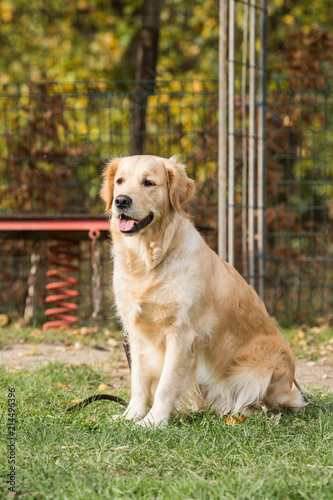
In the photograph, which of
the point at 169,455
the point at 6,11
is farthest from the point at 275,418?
the point at 6,11

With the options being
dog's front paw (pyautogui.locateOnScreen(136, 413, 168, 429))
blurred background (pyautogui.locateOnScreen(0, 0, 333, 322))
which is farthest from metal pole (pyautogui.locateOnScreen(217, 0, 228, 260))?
dog's front paw (pyautogui.locateOnScreen(136, 413, 168, 429))

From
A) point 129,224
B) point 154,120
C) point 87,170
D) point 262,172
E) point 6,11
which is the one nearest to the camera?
point 129,224

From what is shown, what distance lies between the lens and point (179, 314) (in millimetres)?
3301

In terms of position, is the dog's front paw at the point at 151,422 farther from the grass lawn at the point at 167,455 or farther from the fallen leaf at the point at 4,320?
the fallen leaf at the point at 4,320

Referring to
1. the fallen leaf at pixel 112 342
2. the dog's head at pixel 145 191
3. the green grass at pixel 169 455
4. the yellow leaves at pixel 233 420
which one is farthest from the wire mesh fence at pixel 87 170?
the green grass at pixel 169 455

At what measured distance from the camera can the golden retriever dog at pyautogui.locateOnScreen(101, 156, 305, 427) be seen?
332 centimetres

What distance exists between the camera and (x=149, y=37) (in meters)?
9.04

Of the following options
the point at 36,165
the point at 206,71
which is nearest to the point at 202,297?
the point at 36,165

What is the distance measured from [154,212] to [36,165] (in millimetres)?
5286

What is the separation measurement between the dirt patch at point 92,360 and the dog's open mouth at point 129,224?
1500 mm

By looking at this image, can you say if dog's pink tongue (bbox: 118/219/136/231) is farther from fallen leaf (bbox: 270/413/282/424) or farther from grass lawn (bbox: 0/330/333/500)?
fallen leaf (bbox: 270/413/282/424)

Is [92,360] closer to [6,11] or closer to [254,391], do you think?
[254,391]

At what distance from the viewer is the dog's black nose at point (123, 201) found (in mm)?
3280

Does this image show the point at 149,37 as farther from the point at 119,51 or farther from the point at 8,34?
the point at 8,34
